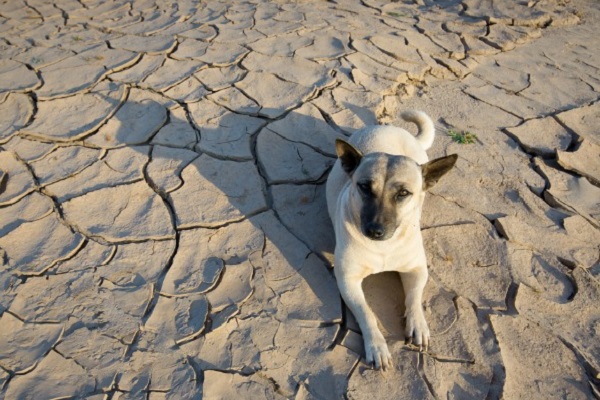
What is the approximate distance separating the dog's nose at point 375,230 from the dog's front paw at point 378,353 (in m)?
0.57

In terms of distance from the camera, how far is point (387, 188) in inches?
90.4

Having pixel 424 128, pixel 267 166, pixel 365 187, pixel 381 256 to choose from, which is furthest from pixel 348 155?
pixel 424 128

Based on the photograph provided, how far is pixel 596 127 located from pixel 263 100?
3088mm

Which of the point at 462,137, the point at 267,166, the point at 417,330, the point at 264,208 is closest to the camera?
the point at 417,330

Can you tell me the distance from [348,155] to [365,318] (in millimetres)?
895

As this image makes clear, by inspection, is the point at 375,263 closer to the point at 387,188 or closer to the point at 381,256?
the point at 381,256

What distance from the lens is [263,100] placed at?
409cm

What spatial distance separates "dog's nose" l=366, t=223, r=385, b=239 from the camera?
223cm

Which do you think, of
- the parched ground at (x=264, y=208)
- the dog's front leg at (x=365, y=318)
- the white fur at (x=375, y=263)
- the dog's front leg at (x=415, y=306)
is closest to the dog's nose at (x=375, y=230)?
the white fur at (x=375, y=263)

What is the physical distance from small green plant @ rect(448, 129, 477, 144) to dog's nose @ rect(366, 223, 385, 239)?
79.2 inches

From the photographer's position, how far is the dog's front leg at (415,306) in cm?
244

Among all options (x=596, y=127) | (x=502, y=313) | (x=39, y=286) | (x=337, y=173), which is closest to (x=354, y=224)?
(x=337, y=173)

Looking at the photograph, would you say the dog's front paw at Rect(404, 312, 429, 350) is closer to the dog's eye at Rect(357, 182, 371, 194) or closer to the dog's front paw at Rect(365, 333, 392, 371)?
the dog's front paw at Rect(365, 333, 392, 371)

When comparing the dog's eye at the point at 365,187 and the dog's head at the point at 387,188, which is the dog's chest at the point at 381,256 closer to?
the dog's head at the point at 387,188
